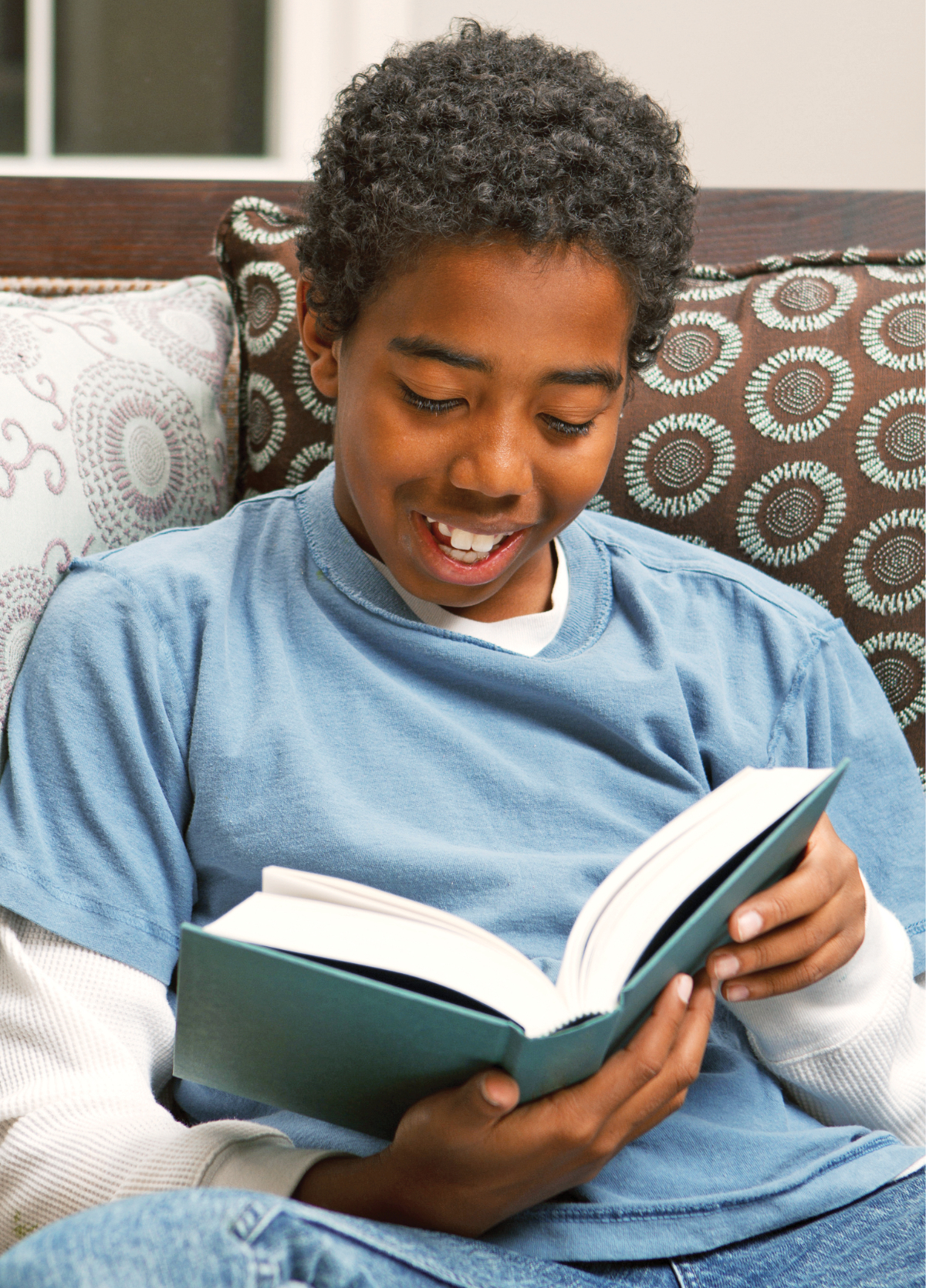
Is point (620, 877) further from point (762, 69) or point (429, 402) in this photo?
point (762, 69)

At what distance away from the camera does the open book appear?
521 millimetres

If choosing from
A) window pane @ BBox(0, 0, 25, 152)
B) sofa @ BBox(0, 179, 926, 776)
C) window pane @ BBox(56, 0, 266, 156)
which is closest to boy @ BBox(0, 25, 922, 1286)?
sofa @ BBox(0, 179, 926, 776)

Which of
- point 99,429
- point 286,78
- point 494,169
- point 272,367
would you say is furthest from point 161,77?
point 494,169

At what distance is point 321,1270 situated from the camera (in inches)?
20.9

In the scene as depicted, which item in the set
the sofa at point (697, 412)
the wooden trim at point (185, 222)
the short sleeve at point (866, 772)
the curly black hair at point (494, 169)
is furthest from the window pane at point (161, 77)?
the short sleeve at point (866, 772)

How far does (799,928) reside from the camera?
722 mm

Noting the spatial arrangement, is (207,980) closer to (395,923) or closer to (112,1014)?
(395,923)

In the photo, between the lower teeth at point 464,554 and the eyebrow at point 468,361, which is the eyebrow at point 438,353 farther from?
the lower teeth at point 464,554

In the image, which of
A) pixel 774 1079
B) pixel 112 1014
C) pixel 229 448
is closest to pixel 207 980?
pixel 112 1014

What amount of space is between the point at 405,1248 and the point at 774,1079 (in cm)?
37

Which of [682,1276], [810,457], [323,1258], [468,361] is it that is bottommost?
[682,1276]

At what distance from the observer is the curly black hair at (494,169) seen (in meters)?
0.76

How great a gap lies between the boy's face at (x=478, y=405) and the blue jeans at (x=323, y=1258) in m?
0.43

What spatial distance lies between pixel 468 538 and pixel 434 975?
371mm
